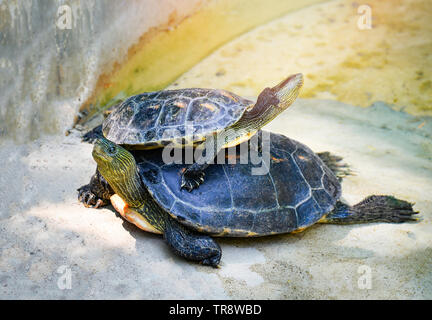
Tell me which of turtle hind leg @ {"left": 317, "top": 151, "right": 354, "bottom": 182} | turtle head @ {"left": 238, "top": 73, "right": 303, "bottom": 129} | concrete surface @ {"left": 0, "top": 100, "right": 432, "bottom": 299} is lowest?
turtle hind leg @ {"left": 317, "top": 151, "right": 354, "bottom": 182}

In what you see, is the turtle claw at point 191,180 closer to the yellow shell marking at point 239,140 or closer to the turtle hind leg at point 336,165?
the yellow shell marking at point 239,140

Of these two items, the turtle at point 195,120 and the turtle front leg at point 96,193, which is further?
the turtle front leg at point 96,193

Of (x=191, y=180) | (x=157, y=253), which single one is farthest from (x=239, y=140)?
(x=157, y=253)

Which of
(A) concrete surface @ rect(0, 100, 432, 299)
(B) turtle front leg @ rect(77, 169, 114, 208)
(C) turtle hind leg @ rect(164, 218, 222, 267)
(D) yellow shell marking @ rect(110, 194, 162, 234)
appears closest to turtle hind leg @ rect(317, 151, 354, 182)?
(A) concrete surface @ rect(0, 100, 432, 299)

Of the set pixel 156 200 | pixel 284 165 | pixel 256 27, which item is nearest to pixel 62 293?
pixel 156 200

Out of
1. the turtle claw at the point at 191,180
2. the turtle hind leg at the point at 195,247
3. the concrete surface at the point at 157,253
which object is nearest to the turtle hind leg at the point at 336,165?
the concrete surface at the point at 157,253

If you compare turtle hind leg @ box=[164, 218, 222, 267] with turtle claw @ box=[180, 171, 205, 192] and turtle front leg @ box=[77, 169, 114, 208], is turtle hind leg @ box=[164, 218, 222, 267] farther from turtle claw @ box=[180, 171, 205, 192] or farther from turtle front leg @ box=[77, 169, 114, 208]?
turtle front leg @ box=[77, 169, 114, 208]

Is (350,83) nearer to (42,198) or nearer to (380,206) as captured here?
(380,206)
